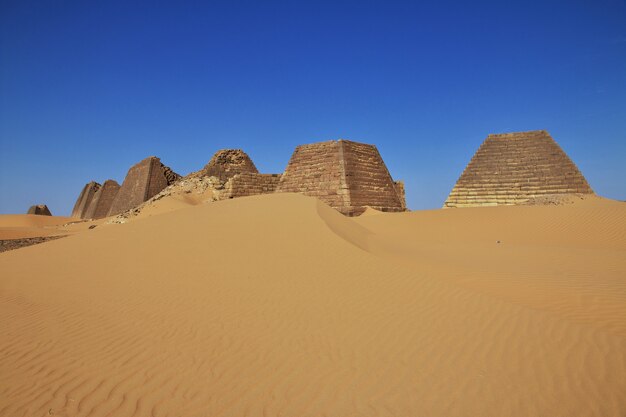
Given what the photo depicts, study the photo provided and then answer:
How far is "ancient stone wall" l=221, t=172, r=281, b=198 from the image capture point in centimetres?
2206

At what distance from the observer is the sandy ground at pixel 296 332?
259 centimetres

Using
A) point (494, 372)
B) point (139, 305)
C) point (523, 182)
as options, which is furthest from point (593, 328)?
point (523, 182)

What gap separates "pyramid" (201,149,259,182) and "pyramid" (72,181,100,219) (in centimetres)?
2631

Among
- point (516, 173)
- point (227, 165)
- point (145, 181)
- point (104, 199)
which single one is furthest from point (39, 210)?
point (516, 173)

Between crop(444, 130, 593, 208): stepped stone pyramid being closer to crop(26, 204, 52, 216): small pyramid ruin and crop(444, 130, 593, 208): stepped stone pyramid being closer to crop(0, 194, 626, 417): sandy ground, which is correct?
crop(0, 194, 626, 417): sandy ground

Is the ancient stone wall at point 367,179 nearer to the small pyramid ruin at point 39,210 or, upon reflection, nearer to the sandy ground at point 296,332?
the sandy ground at point 296,332

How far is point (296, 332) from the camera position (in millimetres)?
3576

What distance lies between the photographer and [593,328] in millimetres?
3611

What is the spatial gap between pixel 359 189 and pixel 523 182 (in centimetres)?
940

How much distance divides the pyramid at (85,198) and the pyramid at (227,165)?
2631cm

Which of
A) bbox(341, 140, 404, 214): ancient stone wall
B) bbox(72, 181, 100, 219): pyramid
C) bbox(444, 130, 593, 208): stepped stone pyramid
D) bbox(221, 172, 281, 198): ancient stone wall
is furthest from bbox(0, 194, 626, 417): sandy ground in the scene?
bbox(72, 181, 100, 219): pyramid

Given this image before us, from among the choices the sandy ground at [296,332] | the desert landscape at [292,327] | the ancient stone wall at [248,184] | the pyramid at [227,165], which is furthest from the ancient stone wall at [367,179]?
the sandy ground at [296,332]

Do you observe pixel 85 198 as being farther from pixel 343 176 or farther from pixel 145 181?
pixel 343 176

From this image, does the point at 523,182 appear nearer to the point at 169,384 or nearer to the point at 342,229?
the point at 342,229
